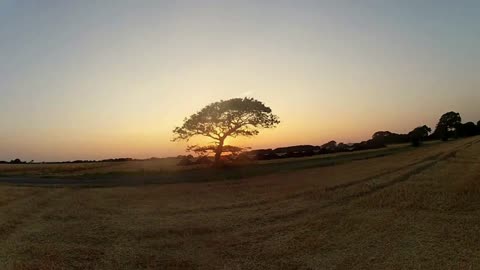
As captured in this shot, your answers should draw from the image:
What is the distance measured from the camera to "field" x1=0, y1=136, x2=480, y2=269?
1343 cm

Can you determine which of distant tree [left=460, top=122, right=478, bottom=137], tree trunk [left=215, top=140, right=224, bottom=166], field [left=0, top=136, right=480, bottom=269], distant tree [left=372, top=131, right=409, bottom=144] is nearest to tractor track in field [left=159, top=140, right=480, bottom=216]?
field [left=0, top=136, right=480, bottom=269]

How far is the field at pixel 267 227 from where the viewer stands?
44.1ft

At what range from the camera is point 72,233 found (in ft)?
58.0

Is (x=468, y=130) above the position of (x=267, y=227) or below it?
above

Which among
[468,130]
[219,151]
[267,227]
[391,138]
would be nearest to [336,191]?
[267,227]

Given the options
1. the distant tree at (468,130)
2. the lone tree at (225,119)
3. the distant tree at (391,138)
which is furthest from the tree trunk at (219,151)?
the distant tree at (468,130)

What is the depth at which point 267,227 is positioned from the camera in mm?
17203

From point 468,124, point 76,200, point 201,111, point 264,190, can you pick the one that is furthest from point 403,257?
point 468,124

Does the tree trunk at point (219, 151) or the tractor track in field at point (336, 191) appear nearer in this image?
the tractor track in field at point (336, 191)

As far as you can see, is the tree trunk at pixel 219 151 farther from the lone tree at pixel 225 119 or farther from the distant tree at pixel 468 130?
the distant tree at pixel 468 130

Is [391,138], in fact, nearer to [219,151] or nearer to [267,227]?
[219,151]

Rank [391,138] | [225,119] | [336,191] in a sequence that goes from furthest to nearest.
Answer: [391,138] < [225,119] < [336,191]

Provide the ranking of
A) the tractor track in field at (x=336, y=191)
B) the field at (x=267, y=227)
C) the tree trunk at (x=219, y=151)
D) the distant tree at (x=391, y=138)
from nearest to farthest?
1. the field at (x=267, y=227)
2. the tractor track in field at (x=336, y=191)
3. the tree trunk at (x=219, y=151)
4. the distant tree at (x=391, y=138)

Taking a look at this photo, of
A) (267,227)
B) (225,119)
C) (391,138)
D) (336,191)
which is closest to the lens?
(267,227)
